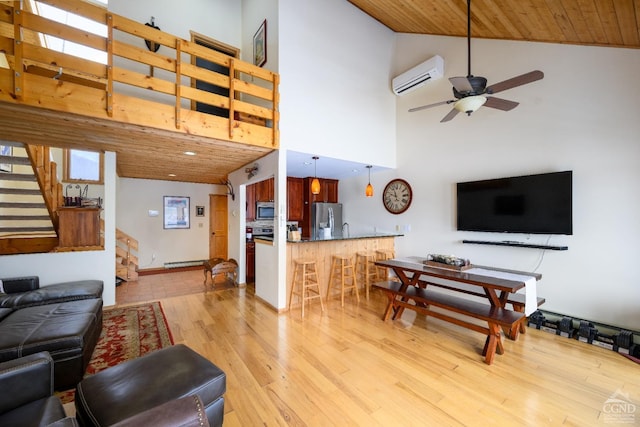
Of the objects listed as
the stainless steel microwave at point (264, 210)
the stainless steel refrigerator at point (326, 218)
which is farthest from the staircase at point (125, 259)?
the stainless steel refrigerator at point (326, 218)

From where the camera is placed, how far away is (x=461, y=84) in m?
2.40

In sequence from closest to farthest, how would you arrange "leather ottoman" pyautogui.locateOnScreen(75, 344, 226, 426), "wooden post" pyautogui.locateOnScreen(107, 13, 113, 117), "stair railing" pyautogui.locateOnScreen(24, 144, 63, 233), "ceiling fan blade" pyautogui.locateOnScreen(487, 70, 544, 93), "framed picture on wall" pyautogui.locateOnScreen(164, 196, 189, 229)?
"leather ottoman" pyautogui.locateOnScreen(75, 344, 226, 426), "ceiling fan blade" pyautogui.locateOnScreen(487, 70, 544, 93), "wooden post" pyautogui.locateOnScreen(107, 13, 113, 117), "stair railing" pyautogui.locateOnScreen(24, 144, 63, 233), "framed picture on wall" pyautogui.locateOnScreen(164, 196, 189, 229)

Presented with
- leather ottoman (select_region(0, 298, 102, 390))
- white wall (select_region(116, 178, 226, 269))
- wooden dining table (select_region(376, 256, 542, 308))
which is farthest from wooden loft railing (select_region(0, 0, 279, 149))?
white wall (select_region(116, 178, 226, 269))

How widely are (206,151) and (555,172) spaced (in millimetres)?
4699

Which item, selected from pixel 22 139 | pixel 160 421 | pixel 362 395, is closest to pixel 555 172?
pixel 362 395

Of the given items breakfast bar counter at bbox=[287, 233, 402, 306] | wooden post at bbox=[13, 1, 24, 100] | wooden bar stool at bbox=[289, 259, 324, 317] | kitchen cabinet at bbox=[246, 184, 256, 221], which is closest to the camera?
wooden post at bbox=[13, 1, 24, 100]

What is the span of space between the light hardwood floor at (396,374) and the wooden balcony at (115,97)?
2.41 meters

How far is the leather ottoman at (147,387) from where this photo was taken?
1.26 meters

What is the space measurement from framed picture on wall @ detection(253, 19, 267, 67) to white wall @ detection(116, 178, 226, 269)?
3.95 meters

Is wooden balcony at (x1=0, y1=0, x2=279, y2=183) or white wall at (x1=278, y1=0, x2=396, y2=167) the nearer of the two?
wooden balcony at (x1=0, y1=0, x2=279, y2=183)

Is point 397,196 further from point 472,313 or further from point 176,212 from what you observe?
point 176,212

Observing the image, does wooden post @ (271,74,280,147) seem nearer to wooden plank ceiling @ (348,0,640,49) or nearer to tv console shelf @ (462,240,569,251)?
wooden plank ceiling @ (348,0,640,49)

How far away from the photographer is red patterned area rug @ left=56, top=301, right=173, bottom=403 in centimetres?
247

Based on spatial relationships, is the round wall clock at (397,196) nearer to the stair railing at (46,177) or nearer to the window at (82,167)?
the stair railing at (46,177)
